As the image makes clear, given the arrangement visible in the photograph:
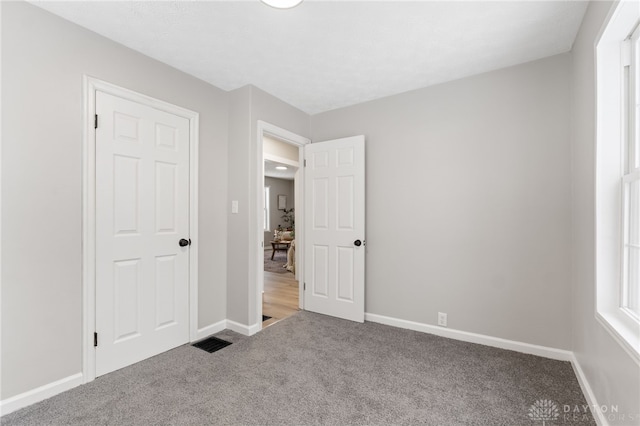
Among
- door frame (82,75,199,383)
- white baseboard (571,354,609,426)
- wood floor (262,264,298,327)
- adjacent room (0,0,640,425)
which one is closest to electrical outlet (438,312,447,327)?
adjacent room (0,0,640,425)

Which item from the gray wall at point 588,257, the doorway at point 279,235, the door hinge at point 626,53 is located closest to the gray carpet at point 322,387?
the gray wall at point 588,257

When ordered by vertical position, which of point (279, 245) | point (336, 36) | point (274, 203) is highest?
point (336, 36)

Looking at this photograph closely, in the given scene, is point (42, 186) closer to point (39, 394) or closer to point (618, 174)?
point (39, 394)

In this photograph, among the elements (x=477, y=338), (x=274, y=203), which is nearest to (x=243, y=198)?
(x=477, y=338)

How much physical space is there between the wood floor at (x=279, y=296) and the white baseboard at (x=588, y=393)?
2579 millimetres

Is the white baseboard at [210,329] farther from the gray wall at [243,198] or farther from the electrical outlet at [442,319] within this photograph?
the electrical outlet at [442,319]

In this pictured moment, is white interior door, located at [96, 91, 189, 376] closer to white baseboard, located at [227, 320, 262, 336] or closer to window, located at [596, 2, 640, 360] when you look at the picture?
white baseboard, located at [227, 320, 262, 336]

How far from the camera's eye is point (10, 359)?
1704 mm

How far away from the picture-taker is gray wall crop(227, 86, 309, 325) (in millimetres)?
2869

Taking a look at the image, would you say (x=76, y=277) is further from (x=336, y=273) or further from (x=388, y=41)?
(x=388, y=41)

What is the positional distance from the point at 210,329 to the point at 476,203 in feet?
9.22

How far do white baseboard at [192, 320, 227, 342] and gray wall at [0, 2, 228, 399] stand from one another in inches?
36.3

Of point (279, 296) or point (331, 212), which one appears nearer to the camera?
point (331, 212)

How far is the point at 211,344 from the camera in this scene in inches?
104
